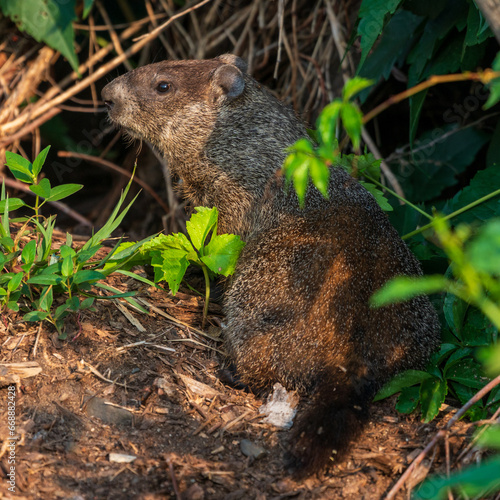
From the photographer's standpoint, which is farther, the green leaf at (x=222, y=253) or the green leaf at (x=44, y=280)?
the green leaf at (x=222, y=253)

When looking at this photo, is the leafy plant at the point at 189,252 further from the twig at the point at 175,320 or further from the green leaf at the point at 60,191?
the green leaf at the point at 60,191

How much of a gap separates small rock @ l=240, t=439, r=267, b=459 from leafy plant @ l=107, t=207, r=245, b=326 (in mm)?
962

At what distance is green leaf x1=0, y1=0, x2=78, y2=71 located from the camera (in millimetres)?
4043

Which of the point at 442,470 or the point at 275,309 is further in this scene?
the point at 275,309

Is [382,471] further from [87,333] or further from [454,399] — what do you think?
[87,333]

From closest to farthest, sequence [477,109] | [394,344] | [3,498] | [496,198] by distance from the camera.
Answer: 1. [3,498]
2. [394,344]
3. [496,198]
4. [477,109]

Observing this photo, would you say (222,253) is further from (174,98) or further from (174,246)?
(174,98)

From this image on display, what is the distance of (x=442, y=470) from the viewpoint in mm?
2561

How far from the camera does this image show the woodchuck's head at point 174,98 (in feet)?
13.7

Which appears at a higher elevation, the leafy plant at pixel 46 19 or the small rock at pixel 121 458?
the leafy plant at pixel 46 19

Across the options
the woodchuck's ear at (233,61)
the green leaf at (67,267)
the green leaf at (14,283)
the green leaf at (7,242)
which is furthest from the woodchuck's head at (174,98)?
the green leaf at (14,283)

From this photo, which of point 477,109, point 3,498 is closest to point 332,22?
point 477,109

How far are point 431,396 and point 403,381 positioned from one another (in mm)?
150

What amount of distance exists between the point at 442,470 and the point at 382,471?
9.9 inches
